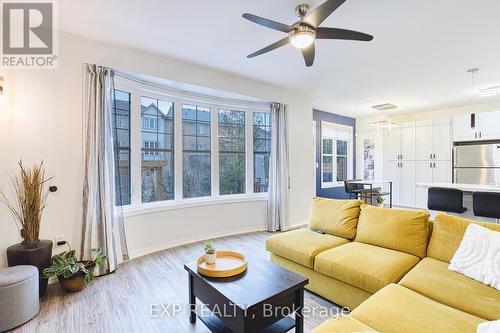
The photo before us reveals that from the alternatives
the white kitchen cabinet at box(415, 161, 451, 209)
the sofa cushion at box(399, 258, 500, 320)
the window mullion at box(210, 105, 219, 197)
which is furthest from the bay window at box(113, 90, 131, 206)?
the white kitchen cabinet at box(415, 161, 451, 209)

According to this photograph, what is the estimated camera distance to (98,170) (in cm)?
293

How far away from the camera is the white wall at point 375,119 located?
19.8 ft

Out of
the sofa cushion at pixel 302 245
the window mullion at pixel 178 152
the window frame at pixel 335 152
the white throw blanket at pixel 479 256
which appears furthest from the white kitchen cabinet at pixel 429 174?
the window mullion at pixel 178 152

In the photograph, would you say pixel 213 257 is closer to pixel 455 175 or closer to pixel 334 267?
pixel 334 267

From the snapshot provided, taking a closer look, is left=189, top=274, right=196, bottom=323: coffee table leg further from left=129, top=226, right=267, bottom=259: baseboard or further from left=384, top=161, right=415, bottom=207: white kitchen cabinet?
left=384, top=161, right=415, bottom=207: white kitchen cabinet

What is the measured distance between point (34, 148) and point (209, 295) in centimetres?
241

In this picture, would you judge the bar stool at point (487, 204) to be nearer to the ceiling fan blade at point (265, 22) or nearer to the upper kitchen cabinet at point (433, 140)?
the ceiling fan blade at point (265, 22)

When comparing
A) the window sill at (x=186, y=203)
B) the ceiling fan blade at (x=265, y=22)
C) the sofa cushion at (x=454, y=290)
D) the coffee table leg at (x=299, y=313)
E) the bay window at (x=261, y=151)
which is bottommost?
the coffee table leg at (x=299, y=313)

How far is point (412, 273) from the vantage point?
1898 mm

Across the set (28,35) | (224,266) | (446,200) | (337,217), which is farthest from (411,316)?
(28,35)

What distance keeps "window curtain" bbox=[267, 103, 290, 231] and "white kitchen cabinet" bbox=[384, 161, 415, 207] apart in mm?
3947

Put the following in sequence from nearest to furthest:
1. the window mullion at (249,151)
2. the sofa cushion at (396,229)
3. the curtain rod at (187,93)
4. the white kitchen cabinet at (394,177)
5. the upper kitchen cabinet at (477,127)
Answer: the sofa cushion at (396,229), the curtain rod at (187,93), the window mullion at (249,151), the upper kitchen cabinet at (477,127), the white kitchen cabinet at (394,177)

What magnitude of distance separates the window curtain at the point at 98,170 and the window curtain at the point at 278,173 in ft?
8.95

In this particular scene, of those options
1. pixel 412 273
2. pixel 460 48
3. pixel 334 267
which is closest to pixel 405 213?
pixel 412 273
